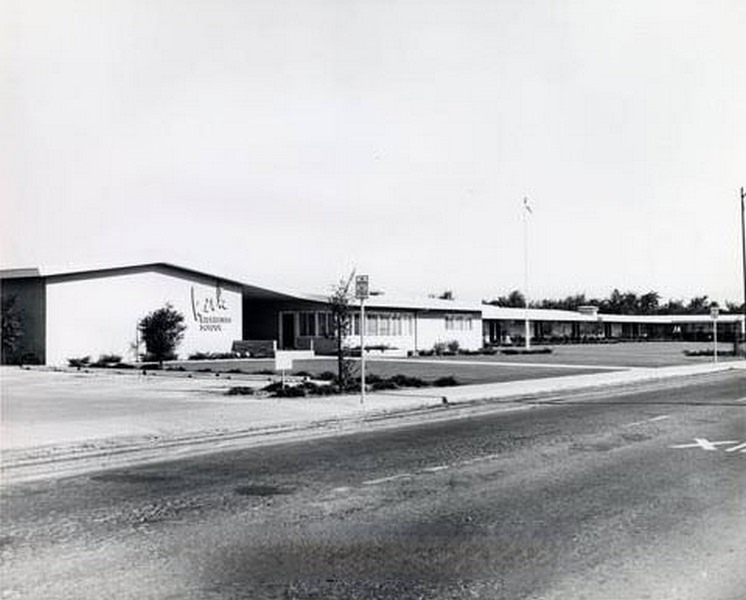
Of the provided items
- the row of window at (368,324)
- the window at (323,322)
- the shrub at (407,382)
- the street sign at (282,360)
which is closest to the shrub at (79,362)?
the row of window at (368,324)

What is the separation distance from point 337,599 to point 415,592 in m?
0.50

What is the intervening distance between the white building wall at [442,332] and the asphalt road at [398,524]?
4516 cm

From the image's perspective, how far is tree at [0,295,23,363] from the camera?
36594 mm

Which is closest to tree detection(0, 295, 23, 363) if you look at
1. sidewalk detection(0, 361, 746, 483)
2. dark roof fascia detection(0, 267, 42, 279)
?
dark roof fascia detection(0, 267, 42, 279)

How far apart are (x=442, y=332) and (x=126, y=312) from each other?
24.6 metres

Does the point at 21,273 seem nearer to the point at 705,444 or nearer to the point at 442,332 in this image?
the point at 442,332

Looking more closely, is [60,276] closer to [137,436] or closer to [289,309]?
[289,309]

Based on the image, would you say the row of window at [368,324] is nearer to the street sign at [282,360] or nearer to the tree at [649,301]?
the street sign at [282,360]

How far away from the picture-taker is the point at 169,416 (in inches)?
628

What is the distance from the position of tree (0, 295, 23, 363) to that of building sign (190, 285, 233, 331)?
29.4ft

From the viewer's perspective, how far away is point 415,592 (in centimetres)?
548

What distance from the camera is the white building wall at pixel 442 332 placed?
57906 mm

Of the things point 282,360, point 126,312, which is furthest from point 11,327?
point 282,360

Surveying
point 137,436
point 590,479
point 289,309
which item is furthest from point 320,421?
point 289,309
